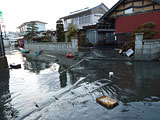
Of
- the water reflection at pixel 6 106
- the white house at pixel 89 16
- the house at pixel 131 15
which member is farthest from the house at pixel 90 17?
the water reflection at pixel 6 106

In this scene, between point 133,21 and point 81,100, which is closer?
point 81,100

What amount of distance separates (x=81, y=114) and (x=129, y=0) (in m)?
12.2

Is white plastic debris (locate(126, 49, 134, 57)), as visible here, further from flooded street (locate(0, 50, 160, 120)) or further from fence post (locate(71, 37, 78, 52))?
fence post (locate(71, 37, 78, 52))

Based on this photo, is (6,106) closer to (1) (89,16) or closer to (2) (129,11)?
(2) (129,11)

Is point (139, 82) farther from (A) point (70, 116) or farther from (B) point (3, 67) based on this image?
(B) point (3, 67)

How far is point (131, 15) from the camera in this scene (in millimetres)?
11797

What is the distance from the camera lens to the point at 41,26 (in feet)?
122

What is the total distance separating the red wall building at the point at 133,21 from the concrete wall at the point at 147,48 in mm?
3152

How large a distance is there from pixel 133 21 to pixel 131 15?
655 millimetres

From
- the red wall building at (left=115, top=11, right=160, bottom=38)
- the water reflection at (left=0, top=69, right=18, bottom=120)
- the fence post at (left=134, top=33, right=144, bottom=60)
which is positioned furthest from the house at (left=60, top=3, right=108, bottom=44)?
the water reflection at (left=0, top=69, right=18, bottom=120)

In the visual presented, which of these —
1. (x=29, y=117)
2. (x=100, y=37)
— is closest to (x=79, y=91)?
(x=29, y=117)

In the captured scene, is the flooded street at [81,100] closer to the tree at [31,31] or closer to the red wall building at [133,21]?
the red wall building at [133,21]

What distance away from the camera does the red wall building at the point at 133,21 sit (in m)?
10.5

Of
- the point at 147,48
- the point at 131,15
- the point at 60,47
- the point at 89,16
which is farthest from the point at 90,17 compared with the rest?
the point at 147,48
